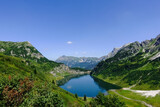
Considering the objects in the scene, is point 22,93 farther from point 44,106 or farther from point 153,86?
point 153,86

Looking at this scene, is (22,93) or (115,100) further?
(115,100)

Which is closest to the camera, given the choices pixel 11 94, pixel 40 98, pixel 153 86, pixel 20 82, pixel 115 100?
pixel 40 98

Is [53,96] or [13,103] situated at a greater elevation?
[53,96]

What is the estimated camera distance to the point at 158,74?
16712 centimetres

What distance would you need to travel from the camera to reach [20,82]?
47562 millimetres

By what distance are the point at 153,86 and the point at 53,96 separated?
522ft

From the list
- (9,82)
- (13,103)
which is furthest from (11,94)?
(9,82)

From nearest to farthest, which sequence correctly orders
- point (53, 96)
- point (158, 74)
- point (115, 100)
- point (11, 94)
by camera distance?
point (53, 96)
point (11, 94)
point (115, 100)
point (158, 74)

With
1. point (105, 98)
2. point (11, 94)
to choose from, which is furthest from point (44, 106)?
point (105, 98)

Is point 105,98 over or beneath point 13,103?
beneath

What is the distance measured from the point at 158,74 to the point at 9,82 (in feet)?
646

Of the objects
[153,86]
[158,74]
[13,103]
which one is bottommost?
[153,86]

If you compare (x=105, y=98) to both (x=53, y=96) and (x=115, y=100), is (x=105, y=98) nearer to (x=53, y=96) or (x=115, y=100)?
→ (x=115, y=100)

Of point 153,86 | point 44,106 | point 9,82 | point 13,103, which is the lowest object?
point 153,86
